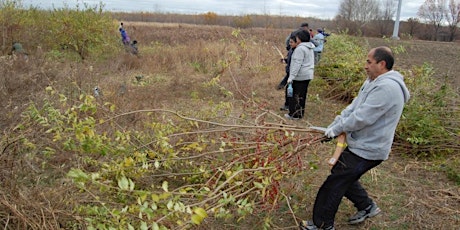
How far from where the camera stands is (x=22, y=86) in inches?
258

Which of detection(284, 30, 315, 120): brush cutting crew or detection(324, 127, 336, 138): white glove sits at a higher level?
detection(284, 30, 315, 120): brush cutting crew

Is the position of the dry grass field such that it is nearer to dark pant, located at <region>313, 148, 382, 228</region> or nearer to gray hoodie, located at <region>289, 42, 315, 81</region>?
A: dark pant, located at <region>313, 148, 382, 228</region>

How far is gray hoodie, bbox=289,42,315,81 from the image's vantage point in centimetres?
560

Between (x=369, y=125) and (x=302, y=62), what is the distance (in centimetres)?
323

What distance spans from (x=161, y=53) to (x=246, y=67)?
13.1 ft

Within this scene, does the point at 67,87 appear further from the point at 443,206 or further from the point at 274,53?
the point at 274,53

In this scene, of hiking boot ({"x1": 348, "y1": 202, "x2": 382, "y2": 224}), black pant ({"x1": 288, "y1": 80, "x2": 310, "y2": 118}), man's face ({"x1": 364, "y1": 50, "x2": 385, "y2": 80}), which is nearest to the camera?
man's face ({"x1": 364, "y1": 50, "x2": 385, "y2": 80})

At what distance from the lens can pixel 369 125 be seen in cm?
255

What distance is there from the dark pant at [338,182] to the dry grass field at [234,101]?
1.13ft

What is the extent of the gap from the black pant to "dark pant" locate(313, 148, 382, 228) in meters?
2.96

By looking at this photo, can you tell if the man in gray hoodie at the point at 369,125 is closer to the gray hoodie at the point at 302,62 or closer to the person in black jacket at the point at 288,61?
the gray hoodie at the point at 302,62

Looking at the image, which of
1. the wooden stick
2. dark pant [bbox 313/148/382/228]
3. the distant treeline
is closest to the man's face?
the wooden stick

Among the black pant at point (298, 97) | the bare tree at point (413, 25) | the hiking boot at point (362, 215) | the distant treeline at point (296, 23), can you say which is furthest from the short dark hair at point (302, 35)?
the bare tree at point (413, 25)

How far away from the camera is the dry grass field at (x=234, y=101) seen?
11.0 feet
